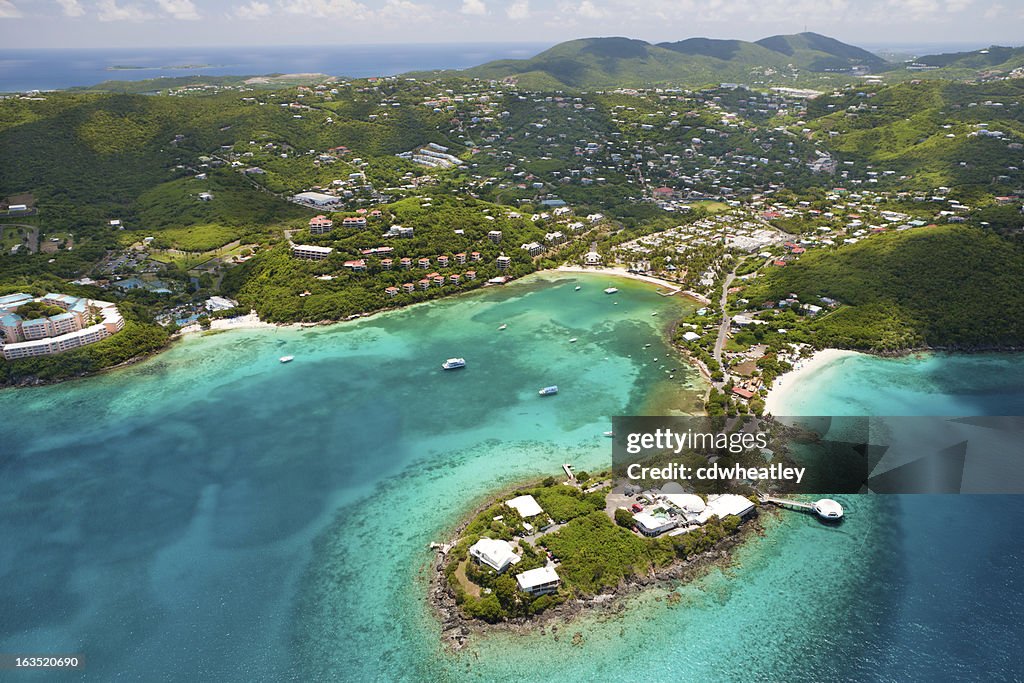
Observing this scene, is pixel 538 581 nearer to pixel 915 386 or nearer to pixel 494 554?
pixel 494 554

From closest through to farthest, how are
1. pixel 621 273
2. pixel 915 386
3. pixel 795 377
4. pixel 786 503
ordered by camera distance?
pixel 786 503, pixel 915 386, pixel 795 377, pixel 621 273

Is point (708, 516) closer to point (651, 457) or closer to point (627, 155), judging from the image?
point (651, 457)

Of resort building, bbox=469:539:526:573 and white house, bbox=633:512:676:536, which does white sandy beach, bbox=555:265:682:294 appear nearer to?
white house, bbox=633:512:676:536

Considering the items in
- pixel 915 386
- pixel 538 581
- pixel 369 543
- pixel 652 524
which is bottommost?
pixel 369 543

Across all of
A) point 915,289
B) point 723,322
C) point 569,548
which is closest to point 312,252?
point 723,322

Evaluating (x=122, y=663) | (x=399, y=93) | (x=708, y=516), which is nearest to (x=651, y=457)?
(x=708, y=516)

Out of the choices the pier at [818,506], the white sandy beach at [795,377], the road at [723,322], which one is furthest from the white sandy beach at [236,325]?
the pier at [818,506]
